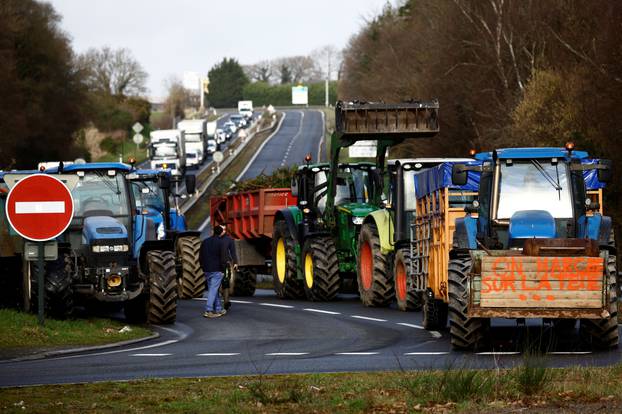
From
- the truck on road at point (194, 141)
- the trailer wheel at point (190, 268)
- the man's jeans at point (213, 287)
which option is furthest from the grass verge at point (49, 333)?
the truck on road at point (194, 141)

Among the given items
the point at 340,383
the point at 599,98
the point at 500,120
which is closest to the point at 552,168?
the point at 340,383

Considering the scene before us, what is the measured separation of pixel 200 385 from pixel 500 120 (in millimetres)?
56236

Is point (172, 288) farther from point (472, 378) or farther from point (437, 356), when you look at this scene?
point (472, 378)

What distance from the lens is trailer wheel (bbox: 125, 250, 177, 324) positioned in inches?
997

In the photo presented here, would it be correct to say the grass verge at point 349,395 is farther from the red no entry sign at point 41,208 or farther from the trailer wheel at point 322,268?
the trailer wheel at point 322,268

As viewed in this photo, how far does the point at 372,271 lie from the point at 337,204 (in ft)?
12.4

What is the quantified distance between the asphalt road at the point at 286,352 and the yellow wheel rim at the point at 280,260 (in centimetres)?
588

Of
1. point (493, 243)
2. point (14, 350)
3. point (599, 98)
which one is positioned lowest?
point (14, 350)

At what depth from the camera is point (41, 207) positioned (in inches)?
851

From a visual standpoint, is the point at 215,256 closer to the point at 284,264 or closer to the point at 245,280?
the point at 284,264

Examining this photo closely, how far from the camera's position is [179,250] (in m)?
32.7

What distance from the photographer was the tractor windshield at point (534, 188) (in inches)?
815

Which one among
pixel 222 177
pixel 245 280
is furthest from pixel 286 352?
pixel 222 177

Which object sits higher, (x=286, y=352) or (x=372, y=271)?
(x=372, y=271)
